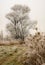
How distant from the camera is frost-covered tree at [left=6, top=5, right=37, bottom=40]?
293cm

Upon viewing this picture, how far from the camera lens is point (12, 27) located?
9.68 feet

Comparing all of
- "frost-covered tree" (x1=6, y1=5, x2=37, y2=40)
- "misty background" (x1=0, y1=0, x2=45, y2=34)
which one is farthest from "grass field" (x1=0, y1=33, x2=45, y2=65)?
"misty background" (x1=0, y1=0, x2=45, y2=34)

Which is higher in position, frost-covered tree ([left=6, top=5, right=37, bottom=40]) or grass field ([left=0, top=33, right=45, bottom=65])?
frost-covered tree ([left=6, top=5, right=37, bottom=40])

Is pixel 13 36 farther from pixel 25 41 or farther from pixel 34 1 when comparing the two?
pixel 34 1

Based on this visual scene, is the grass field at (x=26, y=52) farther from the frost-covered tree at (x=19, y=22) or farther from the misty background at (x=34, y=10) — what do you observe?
the misty background at (x=34, y=10)

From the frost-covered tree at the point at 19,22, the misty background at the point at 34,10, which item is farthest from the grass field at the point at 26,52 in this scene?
the misty background at the point at 34,10

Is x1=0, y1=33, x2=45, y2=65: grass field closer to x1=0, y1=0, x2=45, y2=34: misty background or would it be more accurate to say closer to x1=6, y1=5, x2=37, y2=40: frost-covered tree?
x1=6, y1=5, x2=37, y2=40: frost-covered tree

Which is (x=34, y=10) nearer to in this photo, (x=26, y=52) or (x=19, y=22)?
(x=19, y=22)

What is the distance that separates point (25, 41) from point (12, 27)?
13.5 inches

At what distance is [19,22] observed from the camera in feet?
9.62

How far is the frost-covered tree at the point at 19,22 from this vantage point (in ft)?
9.60

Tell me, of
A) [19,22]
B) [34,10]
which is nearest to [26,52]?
[19,22]

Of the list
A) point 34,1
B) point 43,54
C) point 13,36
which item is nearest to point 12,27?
point 13,36

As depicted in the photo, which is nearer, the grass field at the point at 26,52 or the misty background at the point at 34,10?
the grass field at the point at 26,52
